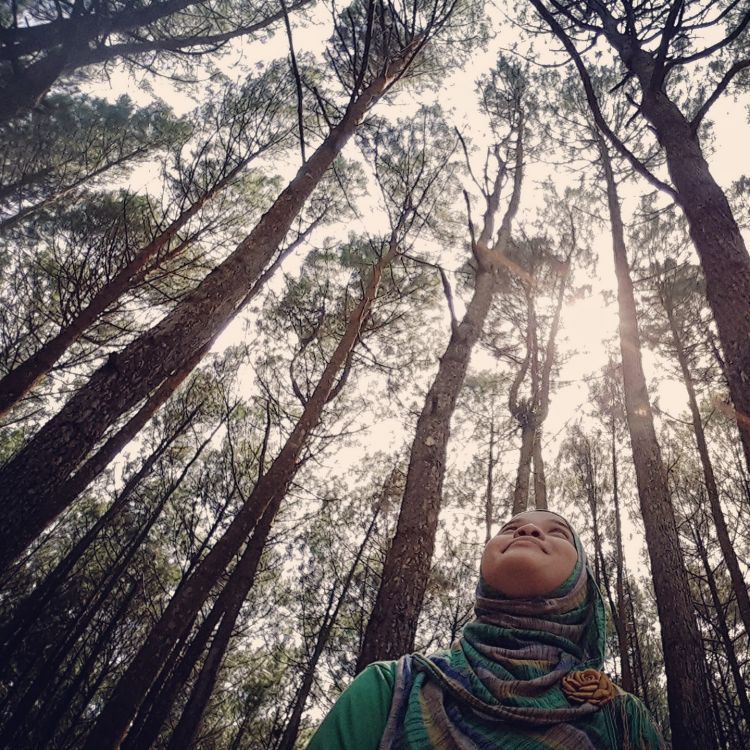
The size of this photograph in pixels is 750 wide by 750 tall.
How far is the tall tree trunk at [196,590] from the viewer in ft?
11.4

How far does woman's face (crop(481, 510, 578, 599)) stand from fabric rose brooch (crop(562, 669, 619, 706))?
20cm

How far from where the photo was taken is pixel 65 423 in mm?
2568

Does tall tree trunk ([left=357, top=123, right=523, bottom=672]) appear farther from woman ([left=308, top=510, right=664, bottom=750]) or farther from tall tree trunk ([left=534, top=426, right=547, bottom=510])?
tall tree trunk ([left=534, top=426, right=547, bottom=510])

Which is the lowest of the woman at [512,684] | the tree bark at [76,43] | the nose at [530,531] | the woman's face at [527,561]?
the woman at [512,684]

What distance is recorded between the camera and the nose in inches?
52.4

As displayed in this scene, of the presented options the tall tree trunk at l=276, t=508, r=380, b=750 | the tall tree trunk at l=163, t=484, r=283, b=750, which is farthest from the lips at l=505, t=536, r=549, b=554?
the tall tree trunk at l=276, t=508, r=380, b=750

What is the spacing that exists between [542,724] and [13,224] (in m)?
13.8

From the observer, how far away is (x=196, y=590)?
4.24m

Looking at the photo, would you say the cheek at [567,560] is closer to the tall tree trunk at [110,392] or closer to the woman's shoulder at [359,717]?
the woman's shoulder at [359,717]

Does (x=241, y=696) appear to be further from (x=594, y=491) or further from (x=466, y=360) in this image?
(x=466, y=360)

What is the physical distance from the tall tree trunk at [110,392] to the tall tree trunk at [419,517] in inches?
74.4

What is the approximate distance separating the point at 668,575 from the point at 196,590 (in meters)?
4.43

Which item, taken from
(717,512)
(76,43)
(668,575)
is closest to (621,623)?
(717,512)

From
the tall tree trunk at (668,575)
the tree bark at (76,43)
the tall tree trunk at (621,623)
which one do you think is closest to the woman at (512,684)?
the tall tree trunk at (668,575)
